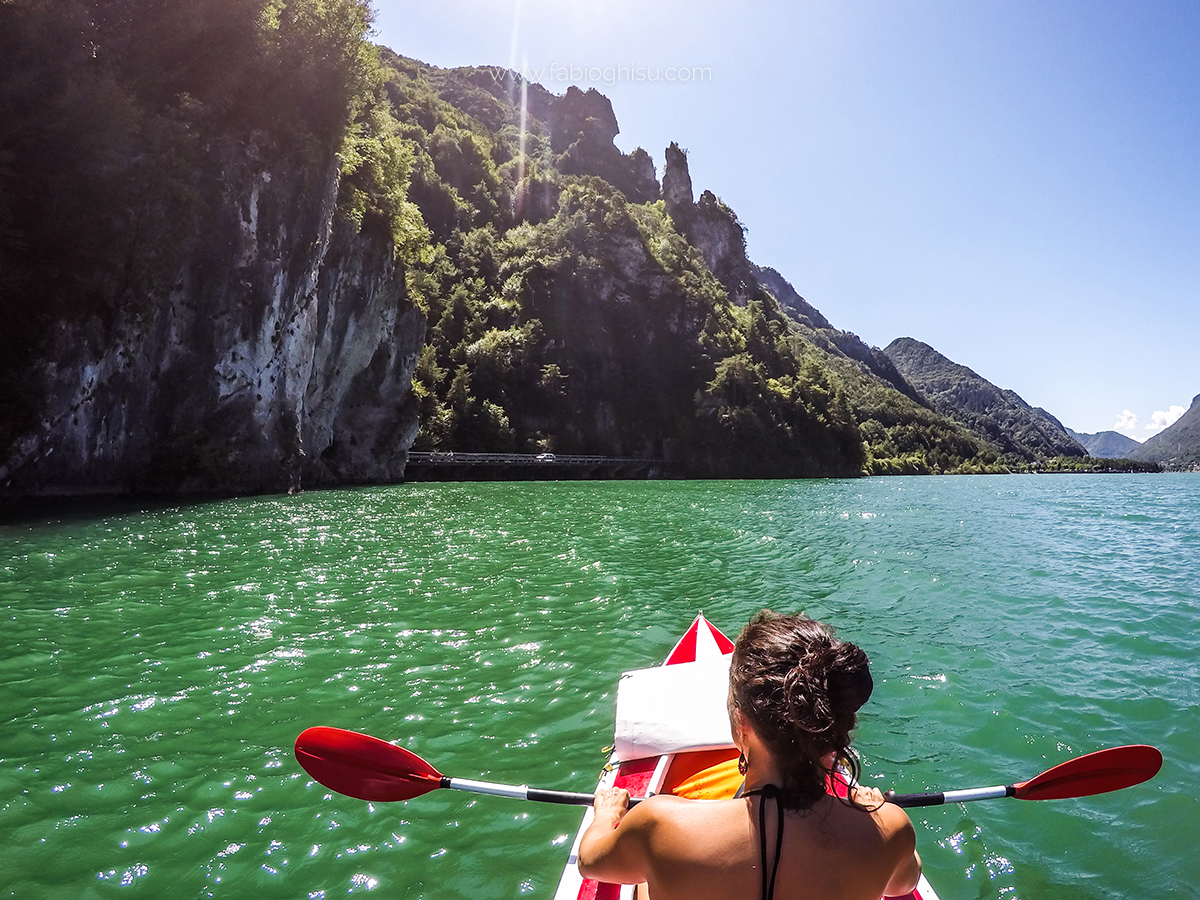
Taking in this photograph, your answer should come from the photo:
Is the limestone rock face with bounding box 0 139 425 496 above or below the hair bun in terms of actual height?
above

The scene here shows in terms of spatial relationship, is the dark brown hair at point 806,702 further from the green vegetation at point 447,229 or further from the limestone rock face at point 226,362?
the limestone rock face at point 226,362

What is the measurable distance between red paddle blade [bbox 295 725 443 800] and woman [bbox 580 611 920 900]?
2.57 m

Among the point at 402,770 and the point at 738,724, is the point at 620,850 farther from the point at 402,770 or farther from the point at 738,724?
the point at 402,770

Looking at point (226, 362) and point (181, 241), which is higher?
point (181, 241)

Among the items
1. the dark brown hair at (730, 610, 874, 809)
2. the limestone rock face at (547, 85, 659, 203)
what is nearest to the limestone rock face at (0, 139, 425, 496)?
the dark brown hair at (730, 610, 874, 809)

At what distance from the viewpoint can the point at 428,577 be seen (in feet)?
39.5

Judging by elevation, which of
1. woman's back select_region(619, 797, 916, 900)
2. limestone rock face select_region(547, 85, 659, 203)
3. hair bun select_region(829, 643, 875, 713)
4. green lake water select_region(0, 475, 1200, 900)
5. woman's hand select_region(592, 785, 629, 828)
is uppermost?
limestone rock face select_region(547, 85, 659, 203)

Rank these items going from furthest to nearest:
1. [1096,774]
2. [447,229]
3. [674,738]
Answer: [447,229] < [674,738] < [1096,774]

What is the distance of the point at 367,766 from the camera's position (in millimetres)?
4215

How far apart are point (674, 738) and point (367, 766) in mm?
2225

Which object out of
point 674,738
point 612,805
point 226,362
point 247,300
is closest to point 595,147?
point 247,300

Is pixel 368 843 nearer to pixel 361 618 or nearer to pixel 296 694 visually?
pixel 296 694

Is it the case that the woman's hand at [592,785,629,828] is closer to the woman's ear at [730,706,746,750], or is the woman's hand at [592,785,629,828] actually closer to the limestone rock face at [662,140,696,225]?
the woman's ear at [730,706,746,750]

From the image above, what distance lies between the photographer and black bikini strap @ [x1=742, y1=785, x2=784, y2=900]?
1934 mm
